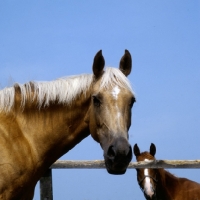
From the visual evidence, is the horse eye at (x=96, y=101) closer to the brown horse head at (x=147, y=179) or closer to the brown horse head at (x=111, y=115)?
the brown horse head at (x=111, y=115)

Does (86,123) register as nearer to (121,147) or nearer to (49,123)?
(49,123)

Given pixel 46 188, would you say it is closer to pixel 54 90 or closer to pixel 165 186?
pixel 54 90

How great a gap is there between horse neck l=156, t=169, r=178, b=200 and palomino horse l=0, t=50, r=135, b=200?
358 centimetres

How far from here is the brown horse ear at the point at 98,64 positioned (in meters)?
4.78

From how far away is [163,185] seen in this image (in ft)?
26.1

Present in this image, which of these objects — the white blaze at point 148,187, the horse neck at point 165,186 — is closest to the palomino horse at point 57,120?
the white blaze at point 148,187

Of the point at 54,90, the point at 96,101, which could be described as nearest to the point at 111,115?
the point at 96,101

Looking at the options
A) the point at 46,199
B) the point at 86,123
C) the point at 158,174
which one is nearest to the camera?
the point at 86,123

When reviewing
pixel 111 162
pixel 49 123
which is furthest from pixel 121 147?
pixel 49 123

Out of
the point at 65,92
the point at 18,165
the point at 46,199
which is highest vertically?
the point at 65,92

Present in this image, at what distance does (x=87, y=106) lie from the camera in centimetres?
473

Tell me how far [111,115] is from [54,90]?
857 millimetres

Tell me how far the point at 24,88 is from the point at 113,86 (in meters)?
1.06

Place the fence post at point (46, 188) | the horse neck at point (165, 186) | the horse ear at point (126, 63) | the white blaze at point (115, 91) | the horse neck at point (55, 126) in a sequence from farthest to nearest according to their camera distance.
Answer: the horse neck at point (165, 186)
the fence post at point (46, 188)
the horse ear at point (126, 63)
the horse neck at point (55, 126)
the white blaze at point (115, 91)
